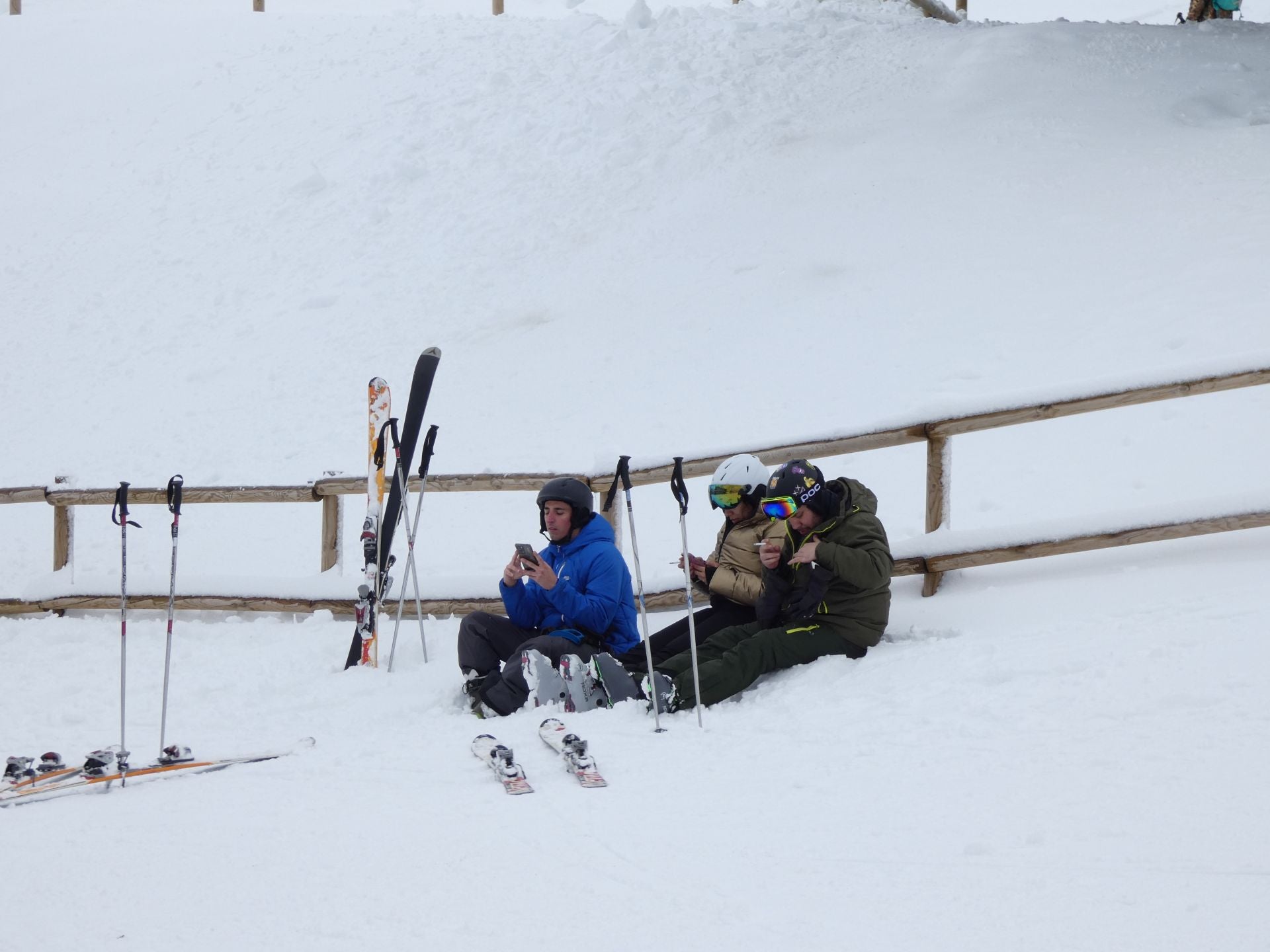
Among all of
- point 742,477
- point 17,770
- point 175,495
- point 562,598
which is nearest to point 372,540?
point 175,495

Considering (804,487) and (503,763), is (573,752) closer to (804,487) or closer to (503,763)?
(503,763)

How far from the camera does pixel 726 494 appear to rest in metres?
5.80

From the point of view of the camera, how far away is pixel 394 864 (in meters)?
3.64

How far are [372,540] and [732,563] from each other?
214 centimetres

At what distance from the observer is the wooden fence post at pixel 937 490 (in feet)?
20.6

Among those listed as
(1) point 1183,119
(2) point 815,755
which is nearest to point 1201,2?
(1) point 1183,119

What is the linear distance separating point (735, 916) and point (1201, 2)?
19.3 m

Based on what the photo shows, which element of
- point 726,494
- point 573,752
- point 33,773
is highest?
point 726,494

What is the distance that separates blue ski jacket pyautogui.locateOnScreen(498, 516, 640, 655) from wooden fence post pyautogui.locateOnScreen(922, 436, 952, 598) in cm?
164

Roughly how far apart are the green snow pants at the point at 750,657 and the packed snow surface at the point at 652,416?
0.27ft

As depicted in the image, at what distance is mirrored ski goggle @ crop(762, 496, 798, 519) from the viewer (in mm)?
5305

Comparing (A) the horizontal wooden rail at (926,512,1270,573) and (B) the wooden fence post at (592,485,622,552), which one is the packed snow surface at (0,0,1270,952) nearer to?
(A) the horizontal wooden rail at (926,512,1270,573)

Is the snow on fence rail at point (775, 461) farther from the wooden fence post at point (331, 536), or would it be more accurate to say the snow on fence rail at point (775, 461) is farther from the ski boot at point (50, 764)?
the ski boot at point (50, 764)

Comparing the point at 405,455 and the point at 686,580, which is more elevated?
the point at 405,455
